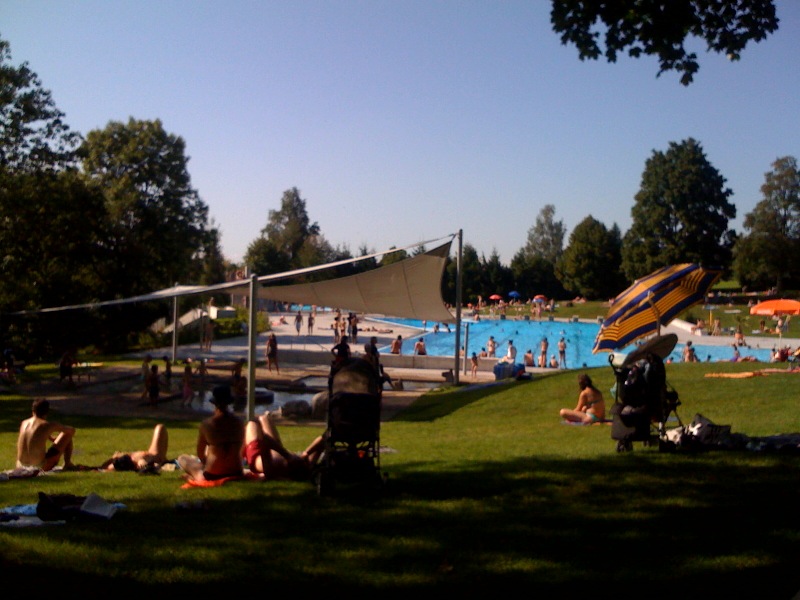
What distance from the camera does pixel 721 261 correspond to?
191ft

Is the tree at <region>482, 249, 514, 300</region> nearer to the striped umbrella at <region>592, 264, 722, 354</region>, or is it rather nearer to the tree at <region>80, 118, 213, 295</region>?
the tree at <region>80, 118, 213, 295</region>

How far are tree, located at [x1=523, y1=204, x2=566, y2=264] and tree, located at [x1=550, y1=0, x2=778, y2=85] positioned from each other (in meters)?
101

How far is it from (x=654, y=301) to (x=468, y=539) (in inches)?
405

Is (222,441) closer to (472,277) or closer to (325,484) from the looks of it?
(325,484)

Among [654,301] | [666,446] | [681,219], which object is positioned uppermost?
[681,219]

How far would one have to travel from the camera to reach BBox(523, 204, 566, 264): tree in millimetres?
108000

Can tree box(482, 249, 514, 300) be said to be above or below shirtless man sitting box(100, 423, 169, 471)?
above

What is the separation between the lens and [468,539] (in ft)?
14.8

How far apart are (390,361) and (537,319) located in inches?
1099

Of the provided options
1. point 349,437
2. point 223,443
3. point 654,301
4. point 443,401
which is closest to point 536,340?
point 443,401

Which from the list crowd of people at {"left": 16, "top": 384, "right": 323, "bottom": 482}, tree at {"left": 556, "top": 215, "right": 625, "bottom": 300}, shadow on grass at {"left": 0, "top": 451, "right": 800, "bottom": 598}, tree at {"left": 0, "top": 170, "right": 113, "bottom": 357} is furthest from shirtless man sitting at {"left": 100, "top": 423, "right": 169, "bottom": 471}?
tree at {"left": 556, "top": 215, "right": 625, "bottom": 300}

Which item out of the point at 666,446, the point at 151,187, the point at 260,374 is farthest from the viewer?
the point at 151,187

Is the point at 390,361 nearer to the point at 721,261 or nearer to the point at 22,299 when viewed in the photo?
the point at 22,299

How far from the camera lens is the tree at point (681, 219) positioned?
57.8 m
